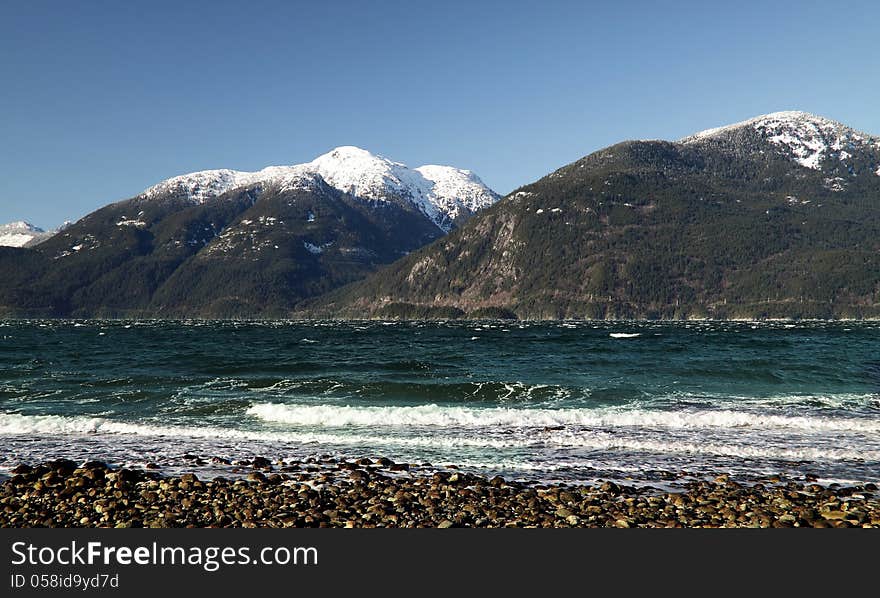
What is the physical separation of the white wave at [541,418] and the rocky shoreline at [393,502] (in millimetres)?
12048

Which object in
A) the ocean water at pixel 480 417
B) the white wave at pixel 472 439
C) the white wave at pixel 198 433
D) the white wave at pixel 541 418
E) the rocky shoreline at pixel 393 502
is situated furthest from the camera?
the white wave at pixel 541 418

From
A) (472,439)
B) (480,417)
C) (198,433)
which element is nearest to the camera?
(472,439)

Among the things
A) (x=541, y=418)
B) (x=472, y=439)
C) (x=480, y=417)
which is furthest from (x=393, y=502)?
(x=541, y=418)

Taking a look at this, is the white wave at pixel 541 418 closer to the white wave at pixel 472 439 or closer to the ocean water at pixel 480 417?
the ocean water at pixel 480 417

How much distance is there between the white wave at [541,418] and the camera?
31484mm

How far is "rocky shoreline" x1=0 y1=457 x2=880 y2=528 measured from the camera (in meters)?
15.3

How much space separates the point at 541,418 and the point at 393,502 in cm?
1812

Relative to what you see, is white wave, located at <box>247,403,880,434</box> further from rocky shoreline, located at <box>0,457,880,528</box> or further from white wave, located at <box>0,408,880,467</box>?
rocky shoreline, located at <box>0,457,880,528</box>

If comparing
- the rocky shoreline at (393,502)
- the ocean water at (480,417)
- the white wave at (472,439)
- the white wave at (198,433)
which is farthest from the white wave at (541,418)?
the rocky shoreline at (393,502)

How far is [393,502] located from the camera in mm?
16953

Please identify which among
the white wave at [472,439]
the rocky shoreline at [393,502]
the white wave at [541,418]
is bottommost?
the white wave at [541,418]

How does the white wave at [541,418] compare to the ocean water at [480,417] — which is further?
the white wave at [541,418]

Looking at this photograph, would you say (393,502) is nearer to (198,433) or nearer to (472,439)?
(472,439)

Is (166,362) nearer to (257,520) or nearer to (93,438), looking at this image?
(93,438)
